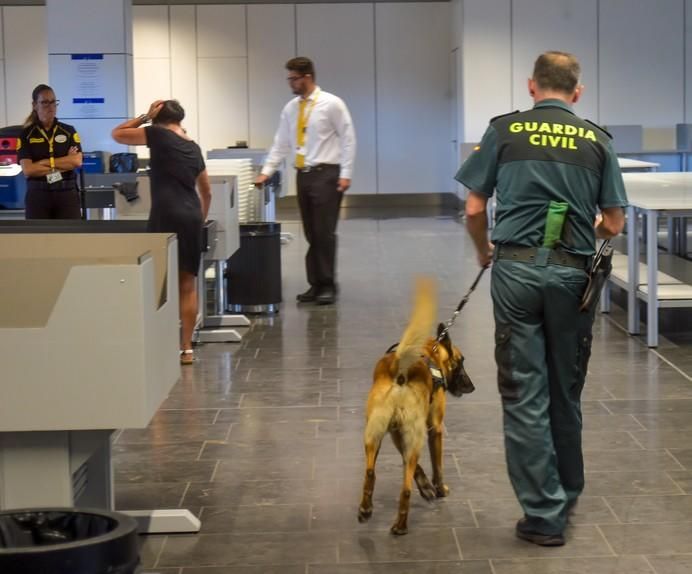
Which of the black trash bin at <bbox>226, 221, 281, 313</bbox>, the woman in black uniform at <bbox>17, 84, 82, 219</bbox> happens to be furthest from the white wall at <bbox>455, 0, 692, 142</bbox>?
the woman in black uniform at <bbox>17, 84, 82, 219</bbox>

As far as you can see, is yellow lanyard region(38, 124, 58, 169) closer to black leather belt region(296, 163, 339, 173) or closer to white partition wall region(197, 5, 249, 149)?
black leather belt region(296, 163, 339, 173)

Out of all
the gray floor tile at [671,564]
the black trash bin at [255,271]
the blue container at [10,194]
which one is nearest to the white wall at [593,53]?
the blue container at [10,194]

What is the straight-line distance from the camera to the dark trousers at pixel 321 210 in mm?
8461

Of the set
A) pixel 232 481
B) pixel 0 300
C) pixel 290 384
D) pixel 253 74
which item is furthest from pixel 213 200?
pixel 253 74

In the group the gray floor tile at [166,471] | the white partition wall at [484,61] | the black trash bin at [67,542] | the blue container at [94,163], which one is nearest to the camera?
the black trash bin at [67,542]

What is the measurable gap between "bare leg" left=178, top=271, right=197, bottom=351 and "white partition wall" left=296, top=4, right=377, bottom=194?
11566 mm

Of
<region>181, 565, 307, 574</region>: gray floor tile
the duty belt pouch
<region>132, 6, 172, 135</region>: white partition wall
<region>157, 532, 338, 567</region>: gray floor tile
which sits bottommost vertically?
<region>181, 565, 307, 574</region>: gray floor tile

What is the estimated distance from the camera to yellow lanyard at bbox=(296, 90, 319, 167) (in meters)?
8.49

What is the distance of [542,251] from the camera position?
11.9 ft

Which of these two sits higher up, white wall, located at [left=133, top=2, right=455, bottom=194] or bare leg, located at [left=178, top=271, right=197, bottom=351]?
white wall, located at [left=133, top=2, right=455, bottom=194]

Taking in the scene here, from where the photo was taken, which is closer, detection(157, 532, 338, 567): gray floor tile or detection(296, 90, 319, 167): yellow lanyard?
detection(157, 532, 338, 567): gray floor tile

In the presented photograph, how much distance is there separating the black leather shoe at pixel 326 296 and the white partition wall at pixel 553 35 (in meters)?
8.19

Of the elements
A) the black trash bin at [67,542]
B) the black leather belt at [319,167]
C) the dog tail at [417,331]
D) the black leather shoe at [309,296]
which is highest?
the black leather belt at [319,167]

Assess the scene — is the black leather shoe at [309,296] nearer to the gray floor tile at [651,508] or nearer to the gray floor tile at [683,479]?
the gray floor tile at [683,479]
